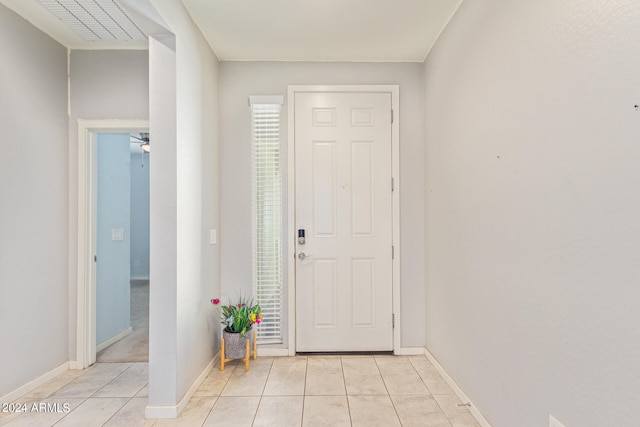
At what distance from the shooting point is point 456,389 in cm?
248

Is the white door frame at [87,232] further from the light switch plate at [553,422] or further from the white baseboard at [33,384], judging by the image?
the light switch plate at [553,422]

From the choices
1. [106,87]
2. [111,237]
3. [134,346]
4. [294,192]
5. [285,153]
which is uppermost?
[106,87]

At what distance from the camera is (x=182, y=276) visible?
2.36 m

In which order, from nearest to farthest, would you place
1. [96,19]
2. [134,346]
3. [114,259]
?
1. [96,19]
2. [134,346]
3. [114,259]

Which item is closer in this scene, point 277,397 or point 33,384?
point 277,397

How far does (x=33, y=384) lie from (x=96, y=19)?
262 centimetres

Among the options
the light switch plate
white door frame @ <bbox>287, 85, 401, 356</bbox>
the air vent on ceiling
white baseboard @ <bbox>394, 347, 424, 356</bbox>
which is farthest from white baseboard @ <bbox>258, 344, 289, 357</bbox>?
the air vent on ceiling

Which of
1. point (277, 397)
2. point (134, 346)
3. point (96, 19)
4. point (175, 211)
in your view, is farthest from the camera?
point (134, 346)

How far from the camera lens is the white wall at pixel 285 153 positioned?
3.25 meters

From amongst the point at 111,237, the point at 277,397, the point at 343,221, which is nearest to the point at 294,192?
the point at 343,221

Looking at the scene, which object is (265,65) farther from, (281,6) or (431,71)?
(431,71)

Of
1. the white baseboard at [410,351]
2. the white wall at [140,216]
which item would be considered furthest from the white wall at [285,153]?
the white wall at [140,216]

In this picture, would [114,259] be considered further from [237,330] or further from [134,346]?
[237,330]

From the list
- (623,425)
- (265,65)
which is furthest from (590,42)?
(265,65)
